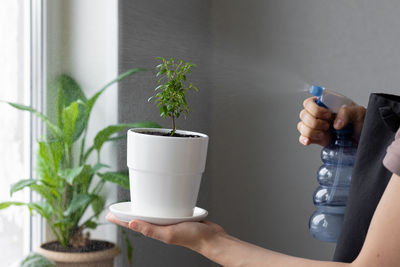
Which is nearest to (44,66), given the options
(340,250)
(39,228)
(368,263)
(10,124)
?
(10,124)

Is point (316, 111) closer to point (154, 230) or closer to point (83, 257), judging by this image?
point (154, 230)

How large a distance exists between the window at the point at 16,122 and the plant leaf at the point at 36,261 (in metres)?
0.01

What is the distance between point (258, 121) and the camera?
5.18ft

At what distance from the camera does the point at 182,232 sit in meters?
0.75

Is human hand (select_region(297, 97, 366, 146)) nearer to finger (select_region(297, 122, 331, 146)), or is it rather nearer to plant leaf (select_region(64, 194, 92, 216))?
finger (select_region(297, 122, 331, 146))

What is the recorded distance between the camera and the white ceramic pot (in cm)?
74

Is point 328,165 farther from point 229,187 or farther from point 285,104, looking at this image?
point 229,187

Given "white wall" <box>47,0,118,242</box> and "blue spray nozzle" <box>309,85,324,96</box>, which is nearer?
A: "blue spray nozzle" <box>309,85,324,96</box>

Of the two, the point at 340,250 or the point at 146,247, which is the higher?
the point at 340,250

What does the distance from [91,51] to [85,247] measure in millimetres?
492

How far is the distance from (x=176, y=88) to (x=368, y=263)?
0.38m

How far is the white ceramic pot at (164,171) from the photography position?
741 mm

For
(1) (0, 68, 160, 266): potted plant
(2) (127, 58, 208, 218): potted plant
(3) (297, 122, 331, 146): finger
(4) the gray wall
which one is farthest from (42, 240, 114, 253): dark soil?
(3) (297, 122, 331, 146): finger

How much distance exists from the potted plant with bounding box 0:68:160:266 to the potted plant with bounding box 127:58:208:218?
49 centimetres
